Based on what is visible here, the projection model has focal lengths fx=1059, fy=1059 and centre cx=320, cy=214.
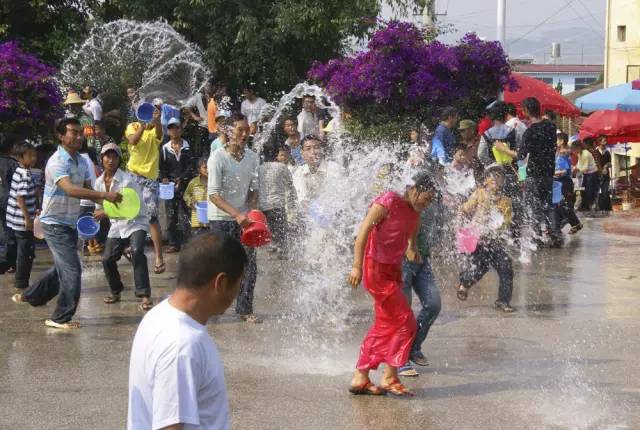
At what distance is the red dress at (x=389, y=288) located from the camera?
22.8ft

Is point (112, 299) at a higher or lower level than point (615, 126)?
lower

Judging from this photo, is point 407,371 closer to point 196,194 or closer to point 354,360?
point 354,360

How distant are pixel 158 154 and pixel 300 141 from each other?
2.21 metres

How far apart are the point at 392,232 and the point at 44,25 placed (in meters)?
13.5

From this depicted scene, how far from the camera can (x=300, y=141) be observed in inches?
590

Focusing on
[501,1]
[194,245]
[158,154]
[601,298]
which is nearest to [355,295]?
[601,298]

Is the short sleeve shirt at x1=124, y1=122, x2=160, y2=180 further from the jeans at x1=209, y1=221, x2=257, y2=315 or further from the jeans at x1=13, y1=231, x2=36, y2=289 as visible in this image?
the jeans at x1=209, y1=221, x2=257, y2=315

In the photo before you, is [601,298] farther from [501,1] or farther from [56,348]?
[501,1]

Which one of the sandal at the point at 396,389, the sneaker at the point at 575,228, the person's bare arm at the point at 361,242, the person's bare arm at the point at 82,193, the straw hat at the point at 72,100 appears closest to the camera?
the person's bare arm at the point at 361,242

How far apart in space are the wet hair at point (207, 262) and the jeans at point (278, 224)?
30.2ft

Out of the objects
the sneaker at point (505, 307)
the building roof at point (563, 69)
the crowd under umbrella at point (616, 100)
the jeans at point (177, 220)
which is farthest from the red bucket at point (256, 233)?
the building roof at point (563, 69)

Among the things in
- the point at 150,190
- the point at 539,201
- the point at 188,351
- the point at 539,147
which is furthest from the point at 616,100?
the point at 188,351

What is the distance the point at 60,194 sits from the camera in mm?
8898

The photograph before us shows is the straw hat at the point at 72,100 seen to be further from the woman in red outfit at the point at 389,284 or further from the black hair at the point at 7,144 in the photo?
the woman in red outfit at the point at 389,284
